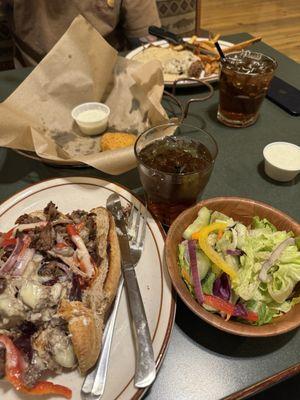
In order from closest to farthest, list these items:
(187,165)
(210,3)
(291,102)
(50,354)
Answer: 1. (50,354)
2. (187,165)
3. (291,102)
4. (210,3)

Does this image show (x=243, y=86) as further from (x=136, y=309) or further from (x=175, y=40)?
(x=136, y=309)

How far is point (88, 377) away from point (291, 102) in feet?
5.43

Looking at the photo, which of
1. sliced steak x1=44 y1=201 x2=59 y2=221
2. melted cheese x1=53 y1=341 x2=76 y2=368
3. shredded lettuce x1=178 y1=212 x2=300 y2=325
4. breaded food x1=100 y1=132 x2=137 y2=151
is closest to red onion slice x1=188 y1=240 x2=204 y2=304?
shredded lettuce x1=178 y1=212 x2=300 y2=325

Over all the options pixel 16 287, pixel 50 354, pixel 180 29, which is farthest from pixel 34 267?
pixel 180 29

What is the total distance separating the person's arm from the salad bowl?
188 cm

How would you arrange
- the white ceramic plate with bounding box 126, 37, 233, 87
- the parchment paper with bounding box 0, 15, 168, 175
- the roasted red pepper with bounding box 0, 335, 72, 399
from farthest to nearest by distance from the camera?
1. the white ceramic plate with bounding box 126, 37, 233, 87
2. the parchment paper with bounding box 0, 15, 168, 175
3. the roasted red pepper with bounding box 0, 335, 72, 399

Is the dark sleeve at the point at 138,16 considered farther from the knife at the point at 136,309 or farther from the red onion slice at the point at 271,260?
the red onion slice at the point at 271,260

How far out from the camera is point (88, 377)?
85cm

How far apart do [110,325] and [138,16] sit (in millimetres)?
2408

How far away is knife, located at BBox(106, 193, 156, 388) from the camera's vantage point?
823 mm

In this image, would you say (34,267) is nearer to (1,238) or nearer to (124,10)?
(1,238)

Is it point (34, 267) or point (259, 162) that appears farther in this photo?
point (259, 162)

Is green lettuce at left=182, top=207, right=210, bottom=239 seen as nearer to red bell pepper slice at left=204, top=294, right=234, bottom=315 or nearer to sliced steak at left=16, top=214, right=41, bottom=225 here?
red bell pepper slice at left=204, top=294, right=234, bottom=315

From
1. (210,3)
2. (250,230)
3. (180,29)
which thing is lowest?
(210,3)
